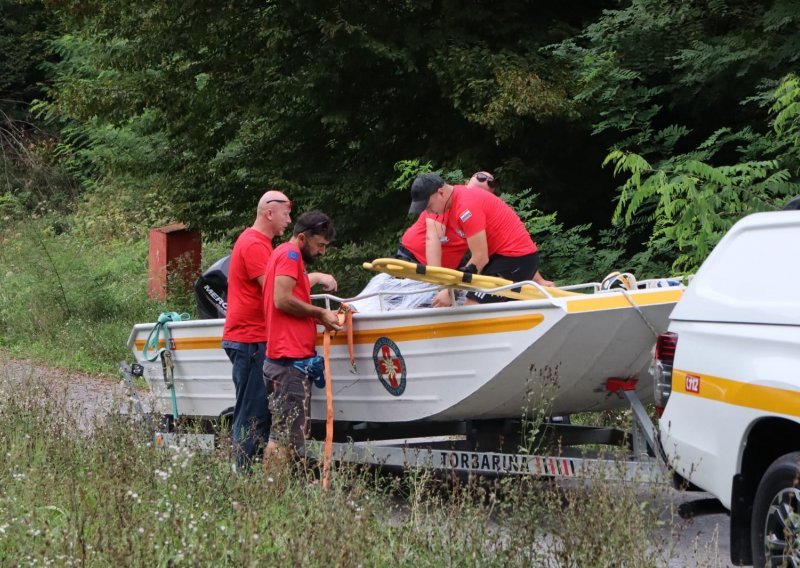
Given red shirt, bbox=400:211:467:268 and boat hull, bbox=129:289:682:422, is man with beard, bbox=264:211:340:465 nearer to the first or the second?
boat hull, bbox=129:289:682:422

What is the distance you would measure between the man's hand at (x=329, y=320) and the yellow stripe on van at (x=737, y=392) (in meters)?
2.69

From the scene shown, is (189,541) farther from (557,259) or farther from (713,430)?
(557,259)

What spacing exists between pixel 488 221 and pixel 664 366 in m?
2.78

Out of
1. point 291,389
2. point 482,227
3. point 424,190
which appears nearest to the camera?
point 291,389

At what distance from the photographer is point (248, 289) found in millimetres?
8164

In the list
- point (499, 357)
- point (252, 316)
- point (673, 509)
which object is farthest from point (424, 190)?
point (673, 509)

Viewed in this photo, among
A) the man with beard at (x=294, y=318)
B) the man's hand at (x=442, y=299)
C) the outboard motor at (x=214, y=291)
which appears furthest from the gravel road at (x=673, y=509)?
the man's hand at (x=442, y=299)

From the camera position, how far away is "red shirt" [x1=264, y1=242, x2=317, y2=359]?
302 inches

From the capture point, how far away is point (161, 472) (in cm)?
602

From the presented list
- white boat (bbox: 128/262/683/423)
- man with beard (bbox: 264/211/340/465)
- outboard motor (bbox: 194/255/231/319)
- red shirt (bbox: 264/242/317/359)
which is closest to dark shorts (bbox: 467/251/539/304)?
white boat (bbox: 128/262/683/423)

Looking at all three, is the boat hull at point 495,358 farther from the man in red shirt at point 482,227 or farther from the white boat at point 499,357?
the man in red shirt at point 482,227

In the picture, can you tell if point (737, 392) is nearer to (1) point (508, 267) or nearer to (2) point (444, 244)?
(1) point (508, 267)

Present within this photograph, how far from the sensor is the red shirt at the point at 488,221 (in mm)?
8375

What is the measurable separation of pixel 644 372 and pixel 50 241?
15.9m
